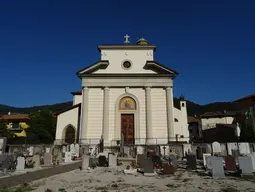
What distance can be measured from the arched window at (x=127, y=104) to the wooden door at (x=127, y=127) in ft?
2.71

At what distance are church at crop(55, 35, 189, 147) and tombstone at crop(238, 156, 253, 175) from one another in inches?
421

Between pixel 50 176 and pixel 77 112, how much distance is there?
14064 millimetres

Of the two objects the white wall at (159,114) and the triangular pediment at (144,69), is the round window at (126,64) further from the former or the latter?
the white wall at (159,114)

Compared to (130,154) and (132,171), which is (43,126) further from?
(132,171)

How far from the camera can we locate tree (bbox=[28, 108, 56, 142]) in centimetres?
3788

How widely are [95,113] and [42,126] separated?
917 inches

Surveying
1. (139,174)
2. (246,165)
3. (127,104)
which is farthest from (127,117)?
(246,165)

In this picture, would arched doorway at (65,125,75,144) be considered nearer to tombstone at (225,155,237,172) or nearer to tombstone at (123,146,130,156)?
tombstone at (123,146,130,156)

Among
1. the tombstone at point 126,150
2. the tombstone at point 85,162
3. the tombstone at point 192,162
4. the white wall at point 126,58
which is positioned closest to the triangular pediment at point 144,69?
the white wall at point 126,58

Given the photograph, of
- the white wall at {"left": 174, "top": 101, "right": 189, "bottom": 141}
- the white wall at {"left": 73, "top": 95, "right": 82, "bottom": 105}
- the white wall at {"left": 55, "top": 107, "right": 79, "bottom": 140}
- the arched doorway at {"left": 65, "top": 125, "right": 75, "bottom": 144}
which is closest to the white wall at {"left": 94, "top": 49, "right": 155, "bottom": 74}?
the white wall at {"left": 174, "top": 101, "right": 189, "bottom": 141}

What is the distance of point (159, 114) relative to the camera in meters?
20.7

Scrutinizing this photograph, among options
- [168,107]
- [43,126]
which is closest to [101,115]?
[168,107]

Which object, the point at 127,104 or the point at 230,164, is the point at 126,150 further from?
the point at 230,164

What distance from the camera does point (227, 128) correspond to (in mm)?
34188
